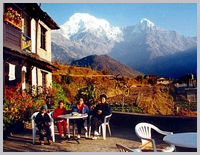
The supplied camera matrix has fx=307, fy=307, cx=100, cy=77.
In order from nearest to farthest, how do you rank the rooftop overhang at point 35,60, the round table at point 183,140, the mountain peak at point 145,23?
1. the round table at point 183,140
2. the mountain peak at point 145,23
3. the rooftop overhang at point 35,60

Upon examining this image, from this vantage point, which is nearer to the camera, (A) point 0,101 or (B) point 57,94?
(A) point 0,101

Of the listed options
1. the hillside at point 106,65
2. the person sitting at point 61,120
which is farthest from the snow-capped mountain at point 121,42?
the person sitting at point 61,120

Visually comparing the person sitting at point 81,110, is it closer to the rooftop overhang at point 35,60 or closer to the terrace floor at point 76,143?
the terrace floor at point 76,143

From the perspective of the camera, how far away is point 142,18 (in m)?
6.90

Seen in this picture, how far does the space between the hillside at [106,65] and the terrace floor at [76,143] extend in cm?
131

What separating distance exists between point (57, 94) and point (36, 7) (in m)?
2.10

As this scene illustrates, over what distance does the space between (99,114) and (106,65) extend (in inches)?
47.1

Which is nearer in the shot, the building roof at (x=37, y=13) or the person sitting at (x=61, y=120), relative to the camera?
the person sitting at (x=61, y=120)

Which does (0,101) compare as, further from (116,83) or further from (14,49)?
(116,83)

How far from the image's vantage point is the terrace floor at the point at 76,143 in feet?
20.7

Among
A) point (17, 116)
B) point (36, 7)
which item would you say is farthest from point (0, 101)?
point (36, 7)

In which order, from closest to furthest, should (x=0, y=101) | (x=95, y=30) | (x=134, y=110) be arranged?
(x=0, y=101) < (x=134, y=110) < (x=95, y=30)

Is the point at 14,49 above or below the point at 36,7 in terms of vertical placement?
below

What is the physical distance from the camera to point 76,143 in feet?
21.5
